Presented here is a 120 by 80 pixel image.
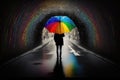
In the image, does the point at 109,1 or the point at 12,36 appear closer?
the point at 109,1

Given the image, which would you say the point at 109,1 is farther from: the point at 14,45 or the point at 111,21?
the point at 14,45

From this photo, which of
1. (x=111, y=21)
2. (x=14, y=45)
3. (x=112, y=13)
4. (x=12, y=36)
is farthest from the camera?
(x=14, y=45)

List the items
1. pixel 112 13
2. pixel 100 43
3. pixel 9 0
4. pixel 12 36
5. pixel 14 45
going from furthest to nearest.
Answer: pixel 100 43, pixel 14 45, pixel 12 36, pixel 112 13, pixel 9 0

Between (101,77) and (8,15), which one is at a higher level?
(8,15)

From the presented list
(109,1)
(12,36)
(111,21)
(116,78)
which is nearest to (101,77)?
(116,78)

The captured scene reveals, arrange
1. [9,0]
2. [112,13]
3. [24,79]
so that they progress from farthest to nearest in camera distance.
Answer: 1. [112,13]
2. [9,0]
3. [24,79]

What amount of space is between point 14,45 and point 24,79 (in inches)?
386

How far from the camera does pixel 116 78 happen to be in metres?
9.70

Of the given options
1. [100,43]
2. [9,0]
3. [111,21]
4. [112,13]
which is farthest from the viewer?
[100,43]

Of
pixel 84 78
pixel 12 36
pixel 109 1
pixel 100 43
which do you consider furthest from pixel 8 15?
pixel 100 43

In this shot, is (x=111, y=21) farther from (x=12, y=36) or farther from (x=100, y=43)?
(x=12, y=36)

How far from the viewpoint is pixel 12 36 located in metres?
17.9

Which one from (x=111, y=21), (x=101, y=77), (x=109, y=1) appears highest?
(x=109, y=1)

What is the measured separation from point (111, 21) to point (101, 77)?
239 inches
